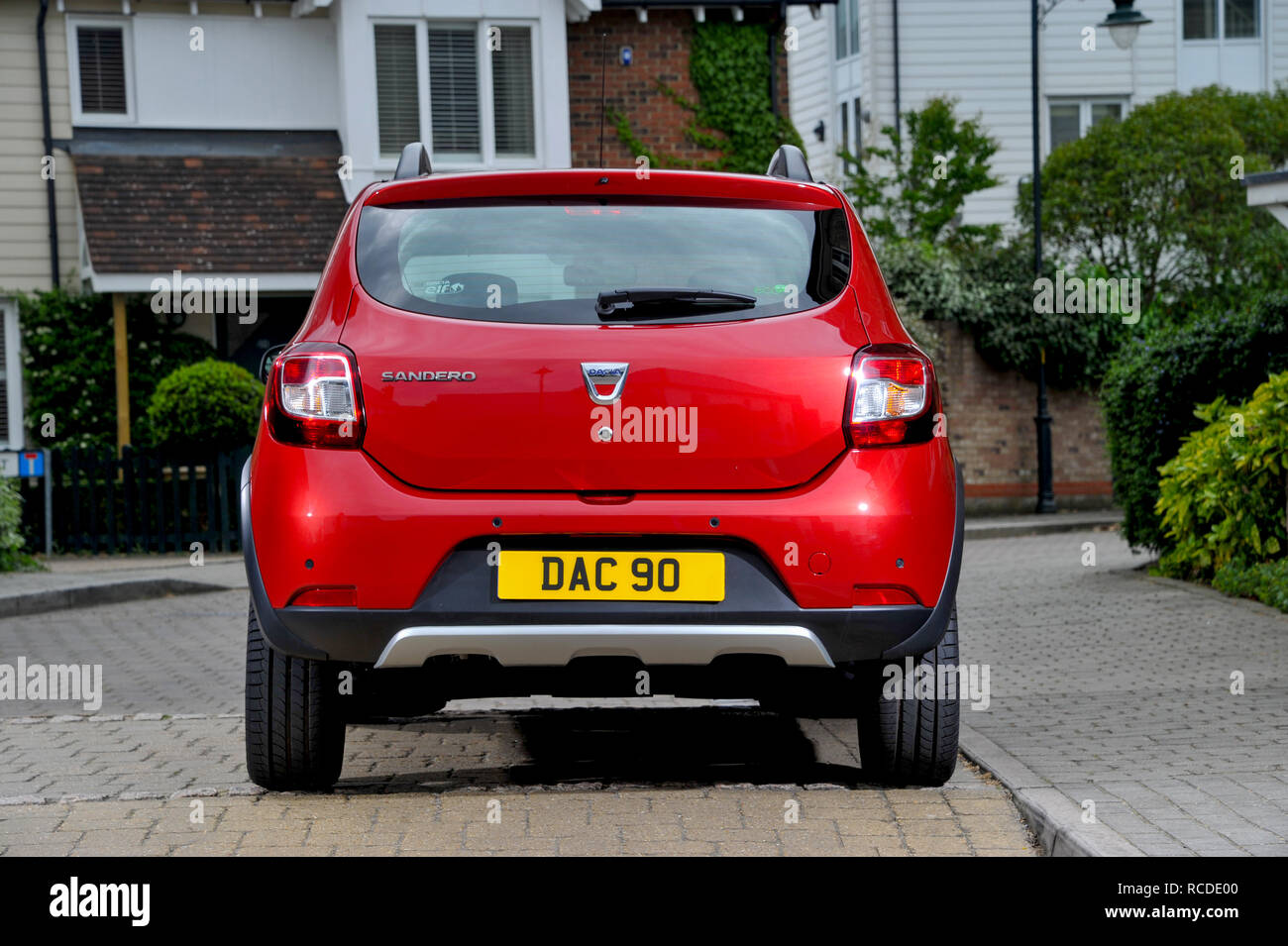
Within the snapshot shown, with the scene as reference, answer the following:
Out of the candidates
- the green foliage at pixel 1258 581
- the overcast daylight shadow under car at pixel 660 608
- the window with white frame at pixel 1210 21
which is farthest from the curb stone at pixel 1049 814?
the window with white frame at pixel 1210 21

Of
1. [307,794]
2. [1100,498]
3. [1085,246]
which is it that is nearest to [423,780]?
[307,794]

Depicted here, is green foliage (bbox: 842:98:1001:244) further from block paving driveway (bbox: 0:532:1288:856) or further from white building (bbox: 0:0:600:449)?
block paving driveway (bbox: 0:532:1288:856)

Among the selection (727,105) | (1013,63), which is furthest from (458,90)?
(1013,63)

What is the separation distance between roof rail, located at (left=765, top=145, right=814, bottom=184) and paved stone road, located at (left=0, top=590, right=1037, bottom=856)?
2.02 m

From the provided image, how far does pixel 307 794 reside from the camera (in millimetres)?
5707

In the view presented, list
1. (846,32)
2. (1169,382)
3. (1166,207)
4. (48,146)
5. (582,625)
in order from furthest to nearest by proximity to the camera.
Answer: (846,32) < (1166,207) < (48,146) < (1169,382) < (582,625)

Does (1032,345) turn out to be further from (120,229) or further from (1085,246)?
(120,229)

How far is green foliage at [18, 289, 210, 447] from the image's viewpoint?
22.8 meters

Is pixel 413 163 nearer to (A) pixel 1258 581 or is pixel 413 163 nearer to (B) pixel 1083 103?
(A) pixel 1258 581

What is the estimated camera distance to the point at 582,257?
5.29 m

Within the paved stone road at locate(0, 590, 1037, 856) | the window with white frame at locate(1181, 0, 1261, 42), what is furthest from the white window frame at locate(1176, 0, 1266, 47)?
the paved stone road at locate(0, 590, 1037, 856)

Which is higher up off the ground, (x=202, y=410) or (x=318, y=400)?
(x=318, y=400)

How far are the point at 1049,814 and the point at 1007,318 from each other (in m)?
19.1

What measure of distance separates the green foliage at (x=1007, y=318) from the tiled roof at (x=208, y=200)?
750 cm
